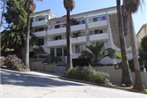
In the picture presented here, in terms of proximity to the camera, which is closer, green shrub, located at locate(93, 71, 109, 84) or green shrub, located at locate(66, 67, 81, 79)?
green shrub, located at locate(93, 71, 109, 84)

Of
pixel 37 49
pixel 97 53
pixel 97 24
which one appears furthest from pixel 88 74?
pixel 37 49

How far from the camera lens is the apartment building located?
5256 centimetres

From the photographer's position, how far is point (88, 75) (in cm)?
2852

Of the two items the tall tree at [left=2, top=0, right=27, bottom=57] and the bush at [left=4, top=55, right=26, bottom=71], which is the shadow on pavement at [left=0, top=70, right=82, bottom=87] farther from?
the tall tree at [left=2, top=0, right=27, bottom=57]

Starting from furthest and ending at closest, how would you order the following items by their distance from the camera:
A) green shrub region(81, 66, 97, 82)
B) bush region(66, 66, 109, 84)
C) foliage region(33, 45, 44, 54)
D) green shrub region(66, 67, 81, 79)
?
foliage region(33, 45, 44, 54)
green shrub region(66, 67, 81, 79)
green shrub region(81, 66, 97, 82)
bush region(66, 66, 109, 84)

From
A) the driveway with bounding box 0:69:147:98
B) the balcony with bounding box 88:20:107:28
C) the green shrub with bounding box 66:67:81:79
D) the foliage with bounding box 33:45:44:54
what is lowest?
the driveway with bounding box 0:69:147:98

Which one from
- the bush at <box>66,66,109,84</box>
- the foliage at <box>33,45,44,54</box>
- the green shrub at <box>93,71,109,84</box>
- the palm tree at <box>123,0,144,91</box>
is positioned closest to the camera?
the palm tree at <box>123,0,144,91</box>

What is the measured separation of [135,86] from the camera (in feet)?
84.3

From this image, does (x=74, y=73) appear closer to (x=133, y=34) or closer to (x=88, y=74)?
(x=88, y=74)

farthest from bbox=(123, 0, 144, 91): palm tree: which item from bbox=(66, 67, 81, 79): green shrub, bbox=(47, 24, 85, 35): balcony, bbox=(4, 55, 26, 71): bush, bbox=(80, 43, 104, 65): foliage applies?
bbox=(47, 24, 85, 35): balcony

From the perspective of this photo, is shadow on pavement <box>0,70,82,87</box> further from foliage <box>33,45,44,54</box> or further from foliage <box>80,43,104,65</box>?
foliage <box>33,45,44,54</box>

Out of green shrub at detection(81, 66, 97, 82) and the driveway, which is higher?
green shrub at detection(81, 66, 97, 82)

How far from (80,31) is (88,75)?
91.0ft

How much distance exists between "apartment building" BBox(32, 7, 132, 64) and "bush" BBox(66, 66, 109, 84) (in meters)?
17.2
